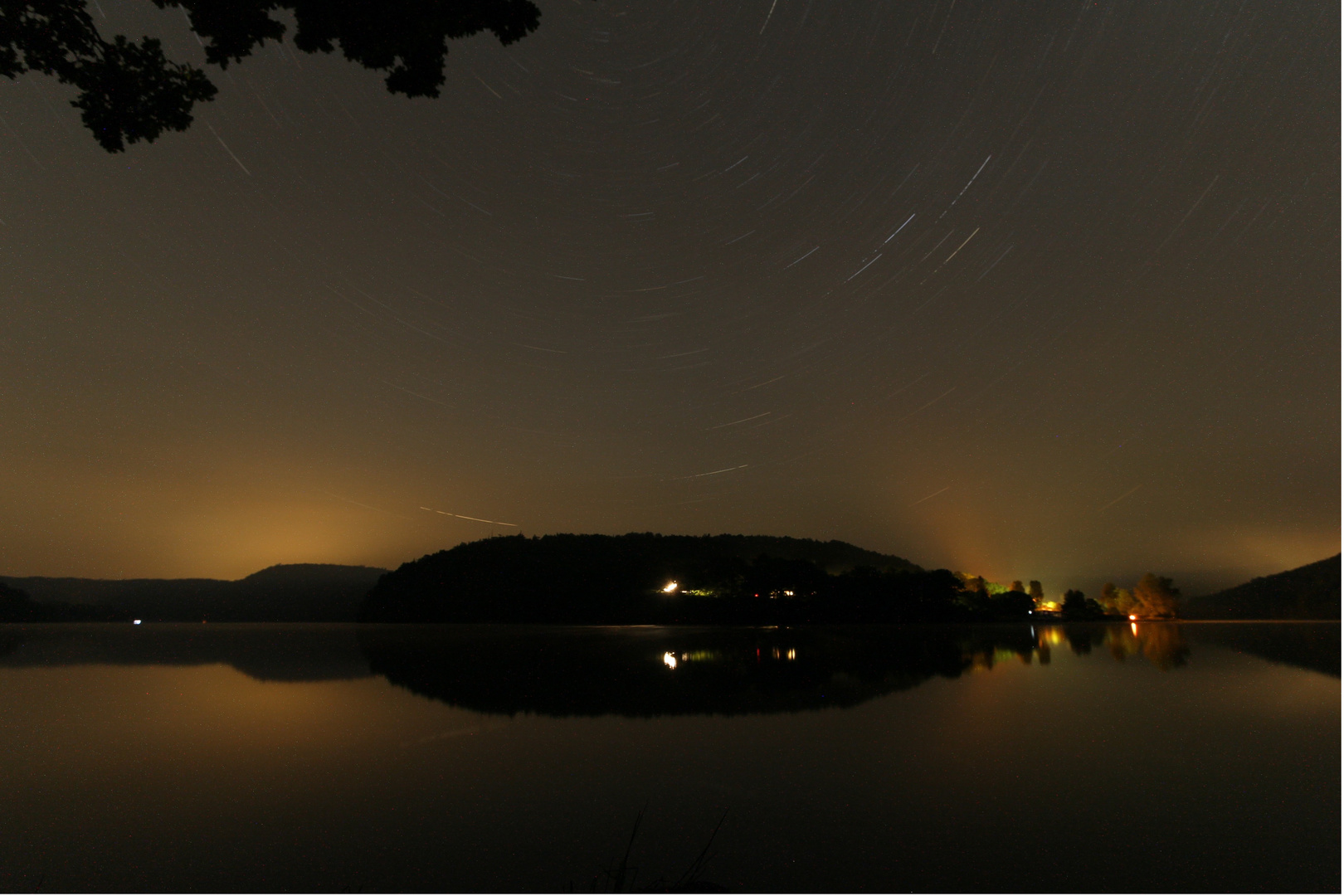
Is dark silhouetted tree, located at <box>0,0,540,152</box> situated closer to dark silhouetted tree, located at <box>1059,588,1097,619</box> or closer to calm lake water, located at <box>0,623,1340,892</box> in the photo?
calm lake water, located at <box>0,623,1340,892</box>

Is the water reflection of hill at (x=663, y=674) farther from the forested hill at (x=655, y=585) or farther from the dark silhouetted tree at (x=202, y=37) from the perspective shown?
the forested hill at (x=655, y=585)

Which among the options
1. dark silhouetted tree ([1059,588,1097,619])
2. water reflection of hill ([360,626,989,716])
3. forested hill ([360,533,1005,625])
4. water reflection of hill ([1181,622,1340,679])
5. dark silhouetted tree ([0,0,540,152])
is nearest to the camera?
dark silhouetted tree ([0,0,540,152])

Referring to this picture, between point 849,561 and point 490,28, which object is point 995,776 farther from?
point 849,561

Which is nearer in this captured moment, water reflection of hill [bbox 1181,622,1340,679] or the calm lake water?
the calm lake water

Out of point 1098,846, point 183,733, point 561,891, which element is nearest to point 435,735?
point 183,733

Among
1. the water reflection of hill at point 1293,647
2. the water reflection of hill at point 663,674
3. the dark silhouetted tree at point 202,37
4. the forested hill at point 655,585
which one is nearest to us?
the dark silhouetted tree at point 202,37

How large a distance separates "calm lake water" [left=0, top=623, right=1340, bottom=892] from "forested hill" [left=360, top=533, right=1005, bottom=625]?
141ft

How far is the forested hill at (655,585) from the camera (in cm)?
5859

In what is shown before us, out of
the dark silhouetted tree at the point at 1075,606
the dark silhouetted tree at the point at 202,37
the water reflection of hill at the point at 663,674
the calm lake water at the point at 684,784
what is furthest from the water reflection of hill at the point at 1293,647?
the dark silhouetted tree at the point at 1075,606

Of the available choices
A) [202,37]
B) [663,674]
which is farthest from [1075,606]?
[202,37]

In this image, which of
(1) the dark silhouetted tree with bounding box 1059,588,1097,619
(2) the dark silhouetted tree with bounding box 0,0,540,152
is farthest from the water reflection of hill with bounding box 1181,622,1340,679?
(1) the dark silhouetted tree with bounding box 1059,588,1097,619

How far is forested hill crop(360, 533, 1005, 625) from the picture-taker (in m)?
58.6

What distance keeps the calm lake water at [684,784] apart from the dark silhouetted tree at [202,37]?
6.47 meters

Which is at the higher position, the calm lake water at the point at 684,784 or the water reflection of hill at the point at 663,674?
the calm lake water at the point at 684,784
